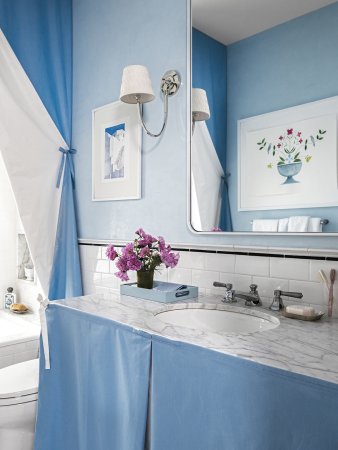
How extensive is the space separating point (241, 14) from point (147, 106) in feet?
2.22

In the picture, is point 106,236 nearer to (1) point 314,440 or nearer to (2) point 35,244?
(2) point 35,244

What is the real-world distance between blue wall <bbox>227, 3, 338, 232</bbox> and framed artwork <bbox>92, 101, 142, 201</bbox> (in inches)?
25.4

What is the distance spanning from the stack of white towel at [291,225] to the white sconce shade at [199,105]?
58 centimetres

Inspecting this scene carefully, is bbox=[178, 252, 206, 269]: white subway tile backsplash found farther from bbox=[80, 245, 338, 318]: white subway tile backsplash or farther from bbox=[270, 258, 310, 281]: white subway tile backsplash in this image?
bbox=[270, 258, 310, 281]: white subway tile backsplash

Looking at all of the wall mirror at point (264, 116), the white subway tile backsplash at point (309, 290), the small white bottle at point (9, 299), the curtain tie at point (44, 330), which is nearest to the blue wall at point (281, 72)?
the wall mirror at point (264, 116)

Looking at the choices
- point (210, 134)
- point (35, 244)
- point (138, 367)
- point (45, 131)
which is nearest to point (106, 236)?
point (35, 244)

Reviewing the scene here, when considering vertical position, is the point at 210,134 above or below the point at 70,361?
above

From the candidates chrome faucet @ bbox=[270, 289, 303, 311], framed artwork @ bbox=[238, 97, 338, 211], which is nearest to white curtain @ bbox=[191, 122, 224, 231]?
framed artwork @ bbox=[238, 97, 338, 211]

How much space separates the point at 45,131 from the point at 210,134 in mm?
1179

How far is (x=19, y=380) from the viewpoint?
1.98 meters

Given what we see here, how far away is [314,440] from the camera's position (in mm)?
839

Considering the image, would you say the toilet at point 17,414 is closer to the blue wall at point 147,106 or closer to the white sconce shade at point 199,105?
the blue wall at point 147,106

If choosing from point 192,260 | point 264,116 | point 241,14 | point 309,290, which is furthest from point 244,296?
point 241,14

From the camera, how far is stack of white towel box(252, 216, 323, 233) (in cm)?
152
